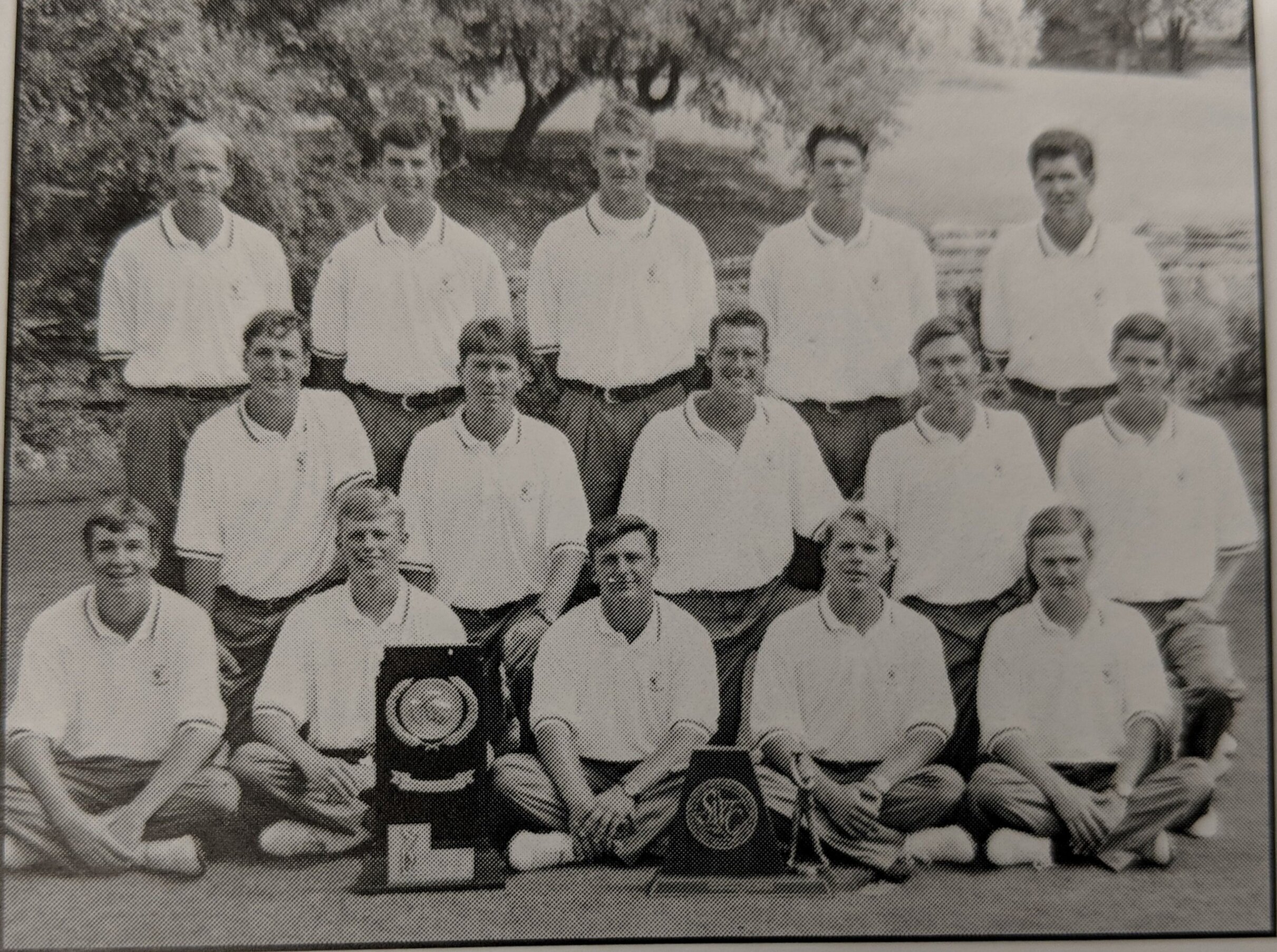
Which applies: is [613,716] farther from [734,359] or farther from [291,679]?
[734,359]

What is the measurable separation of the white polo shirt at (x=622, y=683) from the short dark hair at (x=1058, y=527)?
858 mm

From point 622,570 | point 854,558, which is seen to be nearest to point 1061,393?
point 854,558

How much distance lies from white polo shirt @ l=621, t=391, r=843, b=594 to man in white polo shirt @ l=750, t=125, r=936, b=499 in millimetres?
69

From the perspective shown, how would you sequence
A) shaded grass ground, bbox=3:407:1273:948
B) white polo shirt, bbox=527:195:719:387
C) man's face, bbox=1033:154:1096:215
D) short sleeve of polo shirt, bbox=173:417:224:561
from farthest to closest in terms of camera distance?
man's face, bbox=1033:154:1096:215 → white polo shirt, bbox=527:195:719:387 → short sleeve of polo shirt, bbox=173:417:224:561 → shaded grass ground, bbox=3:407:1273:948

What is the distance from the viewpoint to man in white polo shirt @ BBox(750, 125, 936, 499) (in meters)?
3.17

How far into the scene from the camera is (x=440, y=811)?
9.77ft

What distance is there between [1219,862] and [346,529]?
7.68 feet

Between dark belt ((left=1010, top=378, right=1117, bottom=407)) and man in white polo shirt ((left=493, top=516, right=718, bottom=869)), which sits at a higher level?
dark belt ((left=1010, top=378, right=1117, bottom=407))

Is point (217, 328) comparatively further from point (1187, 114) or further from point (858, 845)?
point (1187, 114)

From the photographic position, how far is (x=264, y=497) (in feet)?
10.1

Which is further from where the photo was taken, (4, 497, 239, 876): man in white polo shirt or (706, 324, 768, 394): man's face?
(706, 324, 768, 394): man's face

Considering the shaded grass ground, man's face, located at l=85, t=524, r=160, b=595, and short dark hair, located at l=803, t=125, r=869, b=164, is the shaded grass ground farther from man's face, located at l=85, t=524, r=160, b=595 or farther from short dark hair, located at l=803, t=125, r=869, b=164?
short dark hair, located at l=803, t=125, r=869, b=164

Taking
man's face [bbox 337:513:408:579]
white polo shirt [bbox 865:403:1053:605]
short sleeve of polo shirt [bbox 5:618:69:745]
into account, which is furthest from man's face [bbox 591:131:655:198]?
short sleeve of polo shirt [bbox 5:618:69:745]

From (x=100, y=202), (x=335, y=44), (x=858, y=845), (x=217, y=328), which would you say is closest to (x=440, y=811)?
(x=858, y=845)
